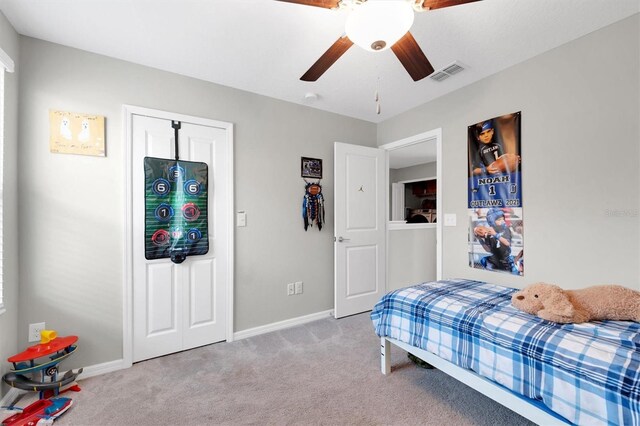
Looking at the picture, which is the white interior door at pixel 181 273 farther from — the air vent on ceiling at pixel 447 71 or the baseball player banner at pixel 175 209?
the air vent on ceiling at pixel 447 71

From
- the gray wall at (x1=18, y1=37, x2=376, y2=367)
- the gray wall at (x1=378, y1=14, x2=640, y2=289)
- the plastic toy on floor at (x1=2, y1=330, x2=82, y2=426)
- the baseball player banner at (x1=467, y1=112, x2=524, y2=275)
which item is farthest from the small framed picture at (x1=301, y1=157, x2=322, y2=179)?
the plastic toy on floor at (x1=2, y1=330, x2=82, y2=426)

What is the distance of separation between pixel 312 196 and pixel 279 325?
144 cm

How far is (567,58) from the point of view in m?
2.02

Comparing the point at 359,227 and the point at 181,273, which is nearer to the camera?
the point at 181,273

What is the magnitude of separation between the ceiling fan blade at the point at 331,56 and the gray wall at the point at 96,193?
1.26 metres

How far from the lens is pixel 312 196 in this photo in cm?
315

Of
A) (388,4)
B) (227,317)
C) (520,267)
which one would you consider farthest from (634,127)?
(227,317)

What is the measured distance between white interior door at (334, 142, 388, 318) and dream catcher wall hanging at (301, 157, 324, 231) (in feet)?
0.63

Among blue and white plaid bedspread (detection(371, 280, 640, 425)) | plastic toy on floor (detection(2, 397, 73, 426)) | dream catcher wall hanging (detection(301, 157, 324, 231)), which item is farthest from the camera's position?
dream catcher wall hanging (detection(301, 157, 324, 231))

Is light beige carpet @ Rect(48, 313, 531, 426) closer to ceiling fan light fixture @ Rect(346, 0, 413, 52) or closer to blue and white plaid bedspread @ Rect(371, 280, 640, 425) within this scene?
blue and white plaid bedspread @ Rect(371, 280, 640, 425)

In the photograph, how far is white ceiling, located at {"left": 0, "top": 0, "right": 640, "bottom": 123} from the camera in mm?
1674

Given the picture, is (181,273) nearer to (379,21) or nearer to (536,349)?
(379,21)

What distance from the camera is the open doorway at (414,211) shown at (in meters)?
3.26

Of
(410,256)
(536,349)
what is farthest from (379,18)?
(410,256)
